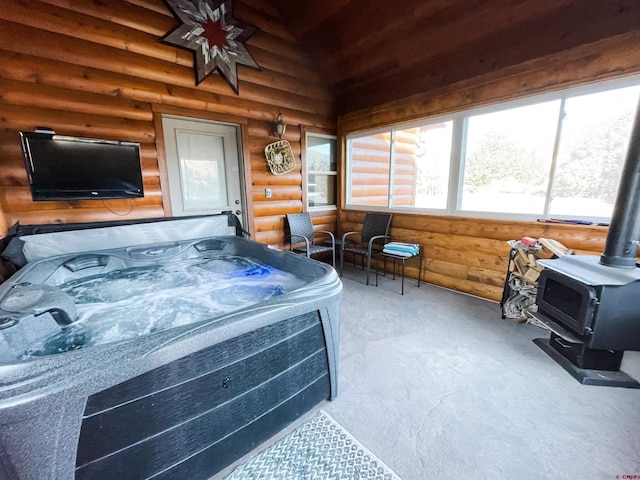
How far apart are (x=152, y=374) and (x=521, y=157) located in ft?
10.7

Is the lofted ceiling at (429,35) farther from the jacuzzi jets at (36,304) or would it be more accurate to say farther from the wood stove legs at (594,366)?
the jacuzzi jets at (36,304)

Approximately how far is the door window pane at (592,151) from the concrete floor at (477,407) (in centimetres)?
116

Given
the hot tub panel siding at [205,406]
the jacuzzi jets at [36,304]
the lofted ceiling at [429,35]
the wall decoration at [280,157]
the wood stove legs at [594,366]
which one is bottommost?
the wood stove legs at [594,366]

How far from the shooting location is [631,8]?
6.18 feet

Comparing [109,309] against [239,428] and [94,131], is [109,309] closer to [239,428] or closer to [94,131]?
[239,428]

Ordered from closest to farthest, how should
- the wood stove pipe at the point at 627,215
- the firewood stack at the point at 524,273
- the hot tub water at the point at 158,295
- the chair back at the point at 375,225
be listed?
the hot tub water at the point at 158,295 → the wood stove pipe at the point at 627,215 → the firewood stack at the point at 524,273 → the chair back at the point at 375,225

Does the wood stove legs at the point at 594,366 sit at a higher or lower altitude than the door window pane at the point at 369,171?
lower

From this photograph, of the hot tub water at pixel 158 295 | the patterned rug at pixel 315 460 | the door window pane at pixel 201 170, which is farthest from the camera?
the door window pane at pixel 201 170

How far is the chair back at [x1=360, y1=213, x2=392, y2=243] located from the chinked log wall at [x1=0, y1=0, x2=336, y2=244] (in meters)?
1.52

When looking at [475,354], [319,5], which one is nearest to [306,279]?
[475,354]

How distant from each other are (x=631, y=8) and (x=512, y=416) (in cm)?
289

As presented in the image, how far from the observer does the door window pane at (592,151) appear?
2.05 metres

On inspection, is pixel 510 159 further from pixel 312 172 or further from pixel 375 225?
pixel 312 172

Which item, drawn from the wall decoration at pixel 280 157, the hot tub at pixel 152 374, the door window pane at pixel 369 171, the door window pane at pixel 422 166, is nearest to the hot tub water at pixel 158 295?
the hot tub at pixel 152 374
